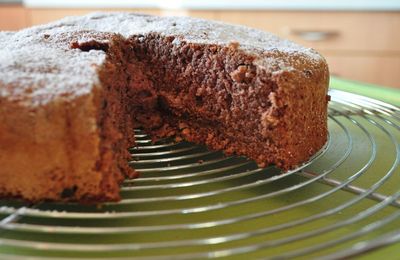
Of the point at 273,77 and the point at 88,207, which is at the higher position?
the point at 273,77

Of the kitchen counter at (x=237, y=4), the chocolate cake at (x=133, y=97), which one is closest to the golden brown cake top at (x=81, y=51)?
the chocolate cake at (x=133, y=97)

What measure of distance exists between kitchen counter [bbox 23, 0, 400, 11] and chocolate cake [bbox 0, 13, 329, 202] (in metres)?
2.04

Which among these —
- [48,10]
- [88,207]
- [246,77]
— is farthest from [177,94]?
[48,10]

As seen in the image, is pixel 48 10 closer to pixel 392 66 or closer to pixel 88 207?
pixel 392 66

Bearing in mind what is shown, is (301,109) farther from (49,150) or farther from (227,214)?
(49,150)

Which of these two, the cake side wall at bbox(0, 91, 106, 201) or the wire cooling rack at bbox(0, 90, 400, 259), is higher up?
the cake side wall at bbox(0, 91, 106, 201)

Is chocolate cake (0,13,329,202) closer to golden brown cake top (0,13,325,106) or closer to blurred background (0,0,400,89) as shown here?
golden brown cake top (0,13,325,106)

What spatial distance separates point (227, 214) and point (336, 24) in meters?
2.94

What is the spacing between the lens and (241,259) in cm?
93

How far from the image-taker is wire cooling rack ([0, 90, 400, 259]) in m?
0.88

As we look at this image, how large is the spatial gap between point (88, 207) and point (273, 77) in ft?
1.95

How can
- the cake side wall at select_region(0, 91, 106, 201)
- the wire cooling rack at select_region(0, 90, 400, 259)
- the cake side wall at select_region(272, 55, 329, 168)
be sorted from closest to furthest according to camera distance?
the wire cooling rack at select_region(0, 90, 400, 259), the cake side wall at select_region(0, 91, 106, 201), the cake side wall at select_region(272, 55, 329, 168)

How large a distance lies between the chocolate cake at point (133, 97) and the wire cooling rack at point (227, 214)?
6 centimetres

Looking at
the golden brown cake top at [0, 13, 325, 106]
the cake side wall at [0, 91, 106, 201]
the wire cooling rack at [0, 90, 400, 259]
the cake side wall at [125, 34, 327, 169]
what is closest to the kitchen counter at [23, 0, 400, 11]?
the golden brown cake top at [0, 13, 325, 106]
